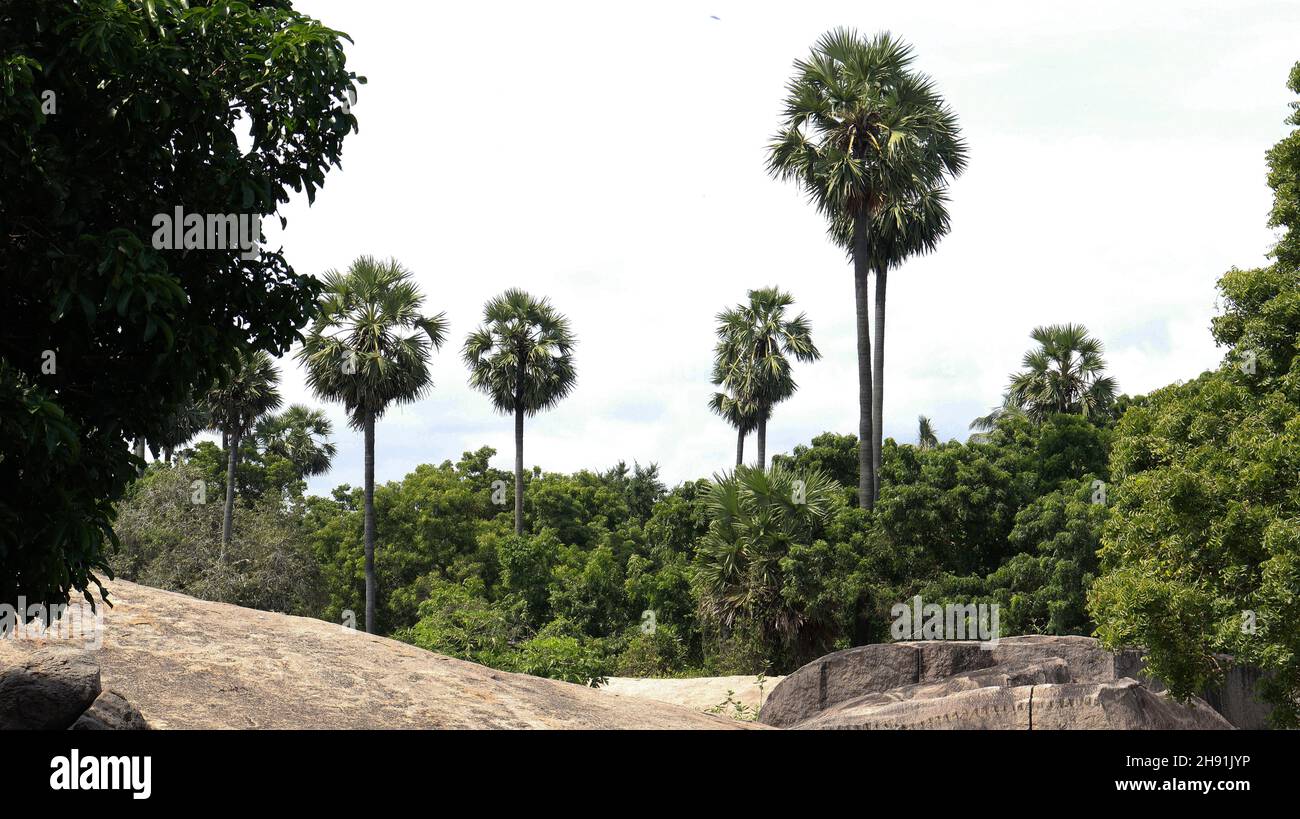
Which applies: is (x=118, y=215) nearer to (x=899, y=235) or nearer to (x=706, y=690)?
(x=706, y=690)

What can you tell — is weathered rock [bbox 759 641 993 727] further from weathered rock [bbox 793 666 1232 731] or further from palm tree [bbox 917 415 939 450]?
palm tree [bbox 917 415 939 450]

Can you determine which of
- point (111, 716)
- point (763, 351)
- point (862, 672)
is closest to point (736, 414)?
point (763, 351)

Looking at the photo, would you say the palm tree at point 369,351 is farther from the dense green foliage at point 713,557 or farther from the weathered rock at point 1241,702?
the weathered rock at point 1241,702

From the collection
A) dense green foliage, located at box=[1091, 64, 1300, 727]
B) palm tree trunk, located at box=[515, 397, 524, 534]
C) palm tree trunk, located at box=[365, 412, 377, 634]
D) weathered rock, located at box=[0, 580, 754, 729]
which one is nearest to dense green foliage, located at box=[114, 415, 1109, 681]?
palm tree trunk, located at box=[365, 412, 377, 634]

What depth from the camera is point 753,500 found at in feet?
96.8

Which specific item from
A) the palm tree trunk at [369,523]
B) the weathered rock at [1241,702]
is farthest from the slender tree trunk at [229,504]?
the weathered rock at [1241,702]

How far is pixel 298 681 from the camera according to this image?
36.1ft

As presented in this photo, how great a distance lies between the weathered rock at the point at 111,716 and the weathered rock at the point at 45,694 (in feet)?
0.32

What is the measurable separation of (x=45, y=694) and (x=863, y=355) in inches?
1025

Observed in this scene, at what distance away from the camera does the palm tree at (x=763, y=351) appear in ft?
137
